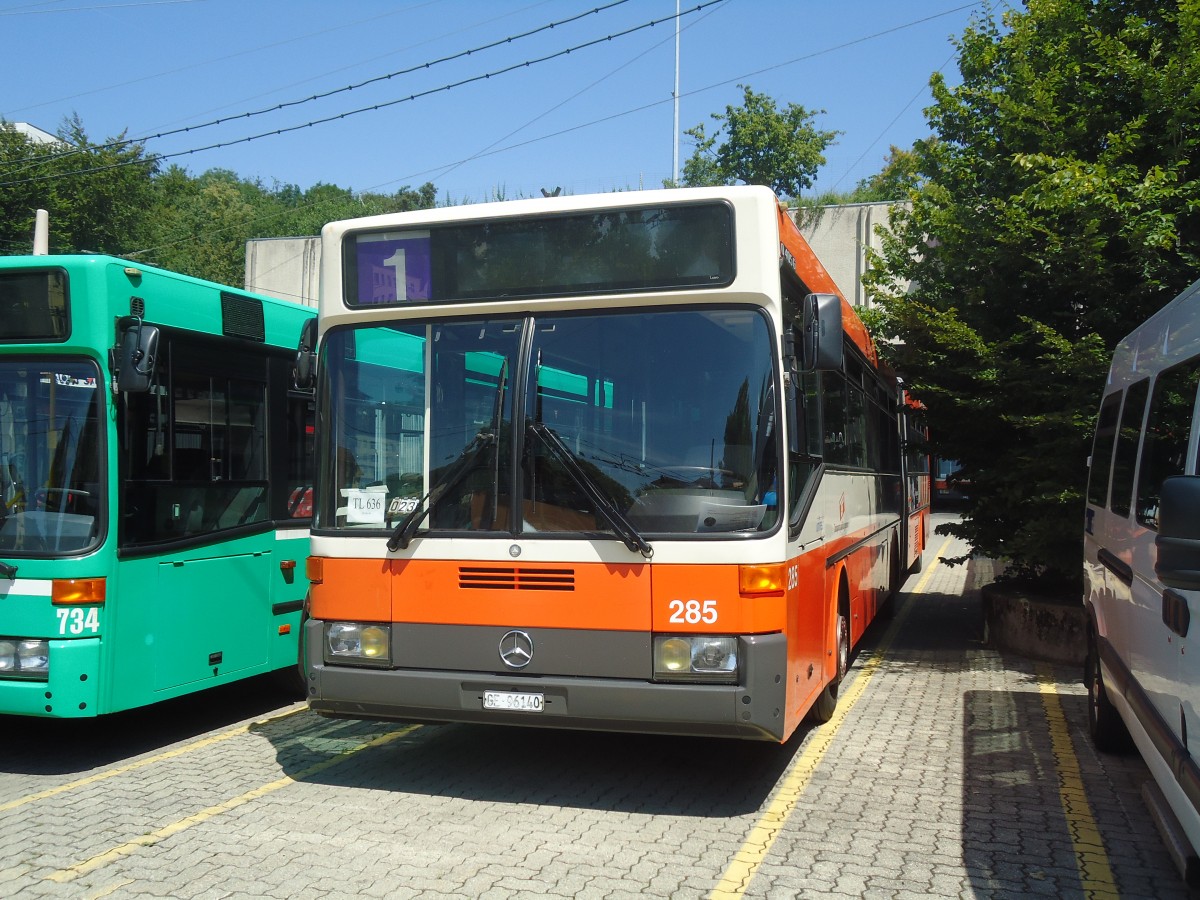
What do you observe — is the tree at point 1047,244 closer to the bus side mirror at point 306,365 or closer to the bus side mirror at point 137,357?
the bus side mirror at point 306,365

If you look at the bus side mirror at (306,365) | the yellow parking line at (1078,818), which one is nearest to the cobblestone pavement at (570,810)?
the yellow parking line at (1078,818)

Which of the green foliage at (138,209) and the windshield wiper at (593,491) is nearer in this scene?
the windshield wiper at (593,491)

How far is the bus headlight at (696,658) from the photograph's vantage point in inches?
222

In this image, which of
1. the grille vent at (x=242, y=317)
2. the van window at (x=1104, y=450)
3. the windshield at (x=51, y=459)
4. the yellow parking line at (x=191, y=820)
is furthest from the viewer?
the grille vent at (x=242, y=317)

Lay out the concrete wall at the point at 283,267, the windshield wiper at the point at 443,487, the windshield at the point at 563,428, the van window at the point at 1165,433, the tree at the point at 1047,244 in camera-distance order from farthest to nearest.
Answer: the concrete wall at the point at 283,267, the tree at the point at 1047,244, the windshield wiper at the point at 443,487, the windshield at the point at 563,428, the van window at the point at 1165,433

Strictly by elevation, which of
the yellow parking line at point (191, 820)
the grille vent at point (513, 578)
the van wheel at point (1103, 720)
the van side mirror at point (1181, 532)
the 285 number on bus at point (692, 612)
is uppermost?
the van side mirror at point (1181, 532)

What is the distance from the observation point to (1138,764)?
23.4 feet

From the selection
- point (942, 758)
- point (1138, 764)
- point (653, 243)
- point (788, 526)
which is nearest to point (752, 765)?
point (942, 758)

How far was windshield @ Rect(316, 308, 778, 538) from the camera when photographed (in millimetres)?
5797

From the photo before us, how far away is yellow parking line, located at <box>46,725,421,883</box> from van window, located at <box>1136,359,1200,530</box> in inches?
190

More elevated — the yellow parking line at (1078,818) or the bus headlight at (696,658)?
the bus headlight at (696,658)

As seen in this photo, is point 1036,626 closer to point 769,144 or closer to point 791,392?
point 791,392

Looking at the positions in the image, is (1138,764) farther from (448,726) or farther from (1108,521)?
(448,726)

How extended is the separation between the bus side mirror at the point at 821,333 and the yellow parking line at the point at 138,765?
474cm
